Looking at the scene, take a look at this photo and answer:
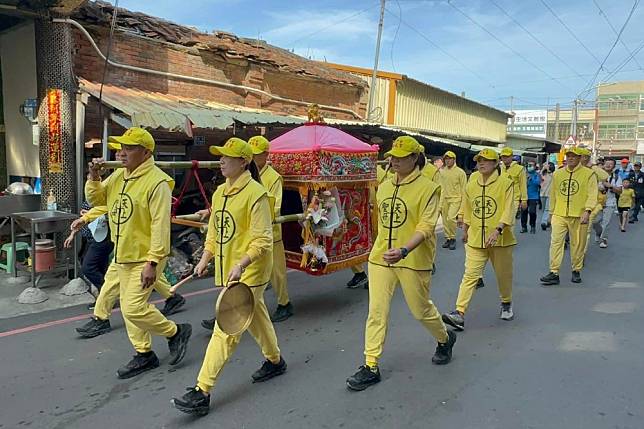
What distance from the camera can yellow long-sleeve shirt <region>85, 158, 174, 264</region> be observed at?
3.87 meters

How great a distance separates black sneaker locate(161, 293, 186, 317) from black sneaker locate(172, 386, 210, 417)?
2.47 m

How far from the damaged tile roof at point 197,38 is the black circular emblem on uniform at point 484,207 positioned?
608 cm

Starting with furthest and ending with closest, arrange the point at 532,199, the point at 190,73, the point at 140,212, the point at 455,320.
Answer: the point at 532,199 → the point at 190,73 → the point at 455,320 → the point at 140,212

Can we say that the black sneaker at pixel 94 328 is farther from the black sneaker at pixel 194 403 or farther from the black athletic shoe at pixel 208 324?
the black sneaker at pixel 194 403

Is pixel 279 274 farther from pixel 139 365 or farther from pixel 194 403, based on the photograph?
pixel 194 403

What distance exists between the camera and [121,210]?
3.99m

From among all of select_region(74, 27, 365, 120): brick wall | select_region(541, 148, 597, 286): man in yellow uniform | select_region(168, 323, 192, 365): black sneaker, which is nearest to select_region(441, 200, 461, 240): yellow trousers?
select_region(541, 148, 597, 286): man in yellow uniform

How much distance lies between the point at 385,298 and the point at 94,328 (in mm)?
2866

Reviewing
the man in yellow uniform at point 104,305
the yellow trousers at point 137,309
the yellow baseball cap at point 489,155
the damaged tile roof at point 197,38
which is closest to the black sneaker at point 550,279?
the yellow baseball cap at point 489,155

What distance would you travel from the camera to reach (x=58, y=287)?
→ 6633 mm

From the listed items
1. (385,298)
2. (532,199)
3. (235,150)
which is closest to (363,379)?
(385,298)

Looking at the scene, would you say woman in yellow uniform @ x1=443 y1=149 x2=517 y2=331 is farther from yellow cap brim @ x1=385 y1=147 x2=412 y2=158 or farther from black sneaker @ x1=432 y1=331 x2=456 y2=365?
yellow cap brim @ x1=385 y1=147 x2=412 y2=158

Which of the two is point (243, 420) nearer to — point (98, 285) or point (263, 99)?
point (98, 285)

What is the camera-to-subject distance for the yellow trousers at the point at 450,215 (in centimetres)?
989
